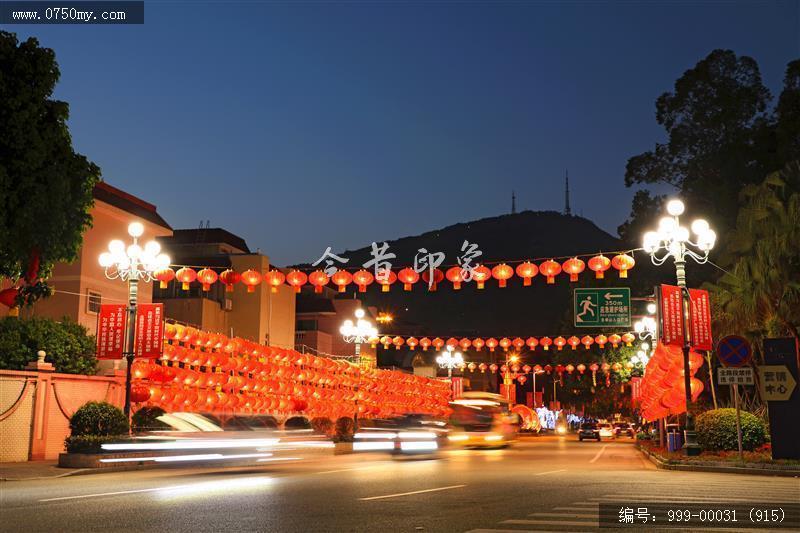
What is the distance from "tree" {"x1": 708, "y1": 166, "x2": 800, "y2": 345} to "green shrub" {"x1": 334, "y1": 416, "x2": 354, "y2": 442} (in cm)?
1683

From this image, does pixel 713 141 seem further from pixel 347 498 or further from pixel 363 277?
pixel 347 498

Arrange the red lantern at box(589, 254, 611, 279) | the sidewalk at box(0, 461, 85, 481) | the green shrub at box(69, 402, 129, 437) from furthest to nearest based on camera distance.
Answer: the red lantern at box(589, 254, 611, 279) → the green shrub at box(69, 402, 129, 437) → the sidewalk at box(0, 461, 85, 481)

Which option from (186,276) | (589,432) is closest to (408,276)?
(186,276)

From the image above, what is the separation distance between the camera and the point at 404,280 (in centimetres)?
3000

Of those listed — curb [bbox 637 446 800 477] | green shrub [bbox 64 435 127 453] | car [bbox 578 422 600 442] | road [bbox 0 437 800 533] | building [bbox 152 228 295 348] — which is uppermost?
building [bbox 152 228 295 348]

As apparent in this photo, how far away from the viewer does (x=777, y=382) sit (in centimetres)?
2253

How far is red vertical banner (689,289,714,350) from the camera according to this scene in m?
26.8

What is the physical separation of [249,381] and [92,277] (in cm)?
855

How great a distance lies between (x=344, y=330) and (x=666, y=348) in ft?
67.7

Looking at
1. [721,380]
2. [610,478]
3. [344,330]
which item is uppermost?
[344,330]

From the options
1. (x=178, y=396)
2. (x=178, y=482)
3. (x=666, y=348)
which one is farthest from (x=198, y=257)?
(x=178, y=482)

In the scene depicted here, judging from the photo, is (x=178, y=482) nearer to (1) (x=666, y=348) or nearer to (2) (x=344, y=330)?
(1) (x=666, y=348)

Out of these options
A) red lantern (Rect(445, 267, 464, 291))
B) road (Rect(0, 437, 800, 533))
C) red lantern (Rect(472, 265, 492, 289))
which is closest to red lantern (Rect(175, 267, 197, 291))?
red lantern (Rect(445, 267, 464, 291))

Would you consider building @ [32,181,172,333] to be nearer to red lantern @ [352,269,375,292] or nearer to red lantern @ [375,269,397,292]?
red lantern @ [352,269,375,292]
